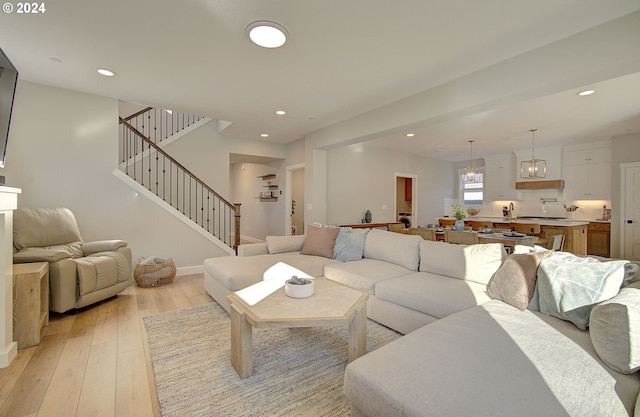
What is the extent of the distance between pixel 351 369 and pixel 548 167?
786cm

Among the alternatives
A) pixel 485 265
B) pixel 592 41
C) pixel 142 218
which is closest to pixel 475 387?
pixel 485 265

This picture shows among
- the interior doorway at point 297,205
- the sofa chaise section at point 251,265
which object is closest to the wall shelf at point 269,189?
the interior doorway at point 297,205

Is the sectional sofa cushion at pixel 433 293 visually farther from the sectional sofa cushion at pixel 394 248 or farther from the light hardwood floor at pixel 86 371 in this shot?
the light hardwood floor at pixel 86 371

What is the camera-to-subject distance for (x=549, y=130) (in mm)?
5160

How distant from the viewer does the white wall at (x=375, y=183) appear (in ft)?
19.9

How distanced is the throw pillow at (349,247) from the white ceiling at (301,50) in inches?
63.1

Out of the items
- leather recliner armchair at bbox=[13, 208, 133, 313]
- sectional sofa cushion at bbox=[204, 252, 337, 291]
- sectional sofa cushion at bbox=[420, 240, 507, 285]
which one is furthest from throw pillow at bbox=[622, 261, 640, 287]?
leather recliner armchair at bbox=[13, 208, 133, 313]

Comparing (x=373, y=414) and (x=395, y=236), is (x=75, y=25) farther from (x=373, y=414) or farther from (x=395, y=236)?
(x=395, y=236)

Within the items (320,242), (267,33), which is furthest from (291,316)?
(267,33)

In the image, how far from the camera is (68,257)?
2947 mm

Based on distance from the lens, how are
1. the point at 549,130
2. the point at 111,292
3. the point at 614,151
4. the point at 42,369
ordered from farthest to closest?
the point at 614,151 < the point at 549,130 < the point at 111,292 < the point at 42,369

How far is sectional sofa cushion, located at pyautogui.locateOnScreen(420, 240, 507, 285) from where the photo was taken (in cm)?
243

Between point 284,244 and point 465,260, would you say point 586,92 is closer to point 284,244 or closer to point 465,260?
point 465,260

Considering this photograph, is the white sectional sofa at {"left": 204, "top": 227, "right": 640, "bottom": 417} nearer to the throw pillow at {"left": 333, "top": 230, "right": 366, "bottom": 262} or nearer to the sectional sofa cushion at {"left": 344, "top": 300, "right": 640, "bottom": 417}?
the sectional sofa cushion at {"left": 344, "top": 300, "right": 640, "bottom": 417}
